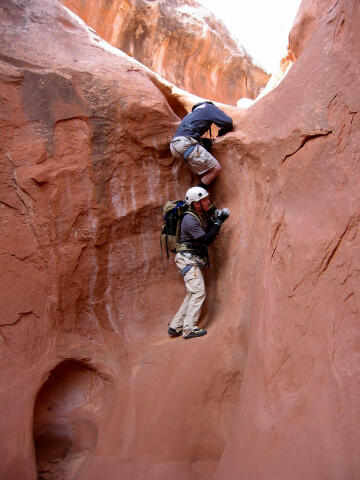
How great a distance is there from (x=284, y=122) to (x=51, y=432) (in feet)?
14.4

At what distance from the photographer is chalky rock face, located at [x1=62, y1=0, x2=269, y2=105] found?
360 inches

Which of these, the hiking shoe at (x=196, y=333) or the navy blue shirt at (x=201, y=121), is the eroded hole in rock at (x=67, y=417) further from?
the navy blue shirt at (x=201, y=121)

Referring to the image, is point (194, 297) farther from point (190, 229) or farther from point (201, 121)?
point (201, 121)

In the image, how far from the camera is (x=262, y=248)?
13.4ft

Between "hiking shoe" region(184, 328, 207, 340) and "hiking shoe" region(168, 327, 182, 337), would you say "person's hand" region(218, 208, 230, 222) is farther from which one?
"hiking shoe" region(168, 327, 182, 337)

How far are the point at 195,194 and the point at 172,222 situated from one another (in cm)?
Result: 46

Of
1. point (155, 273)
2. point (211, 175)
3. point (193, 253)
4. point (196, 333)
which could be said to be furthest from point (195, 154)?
point (196, 333)

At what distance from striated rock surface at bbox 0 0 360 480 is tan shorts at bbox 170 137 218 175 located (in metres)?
0.21

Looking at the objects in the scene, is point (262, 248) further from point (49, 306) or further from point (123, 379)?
point (49, 306)

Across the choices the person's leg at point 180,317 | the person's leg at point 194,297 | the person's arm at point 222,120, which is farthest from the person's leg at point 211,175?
the person's leg at point 180,317

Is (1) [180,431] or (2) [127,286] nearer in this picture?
(1) [180,431]

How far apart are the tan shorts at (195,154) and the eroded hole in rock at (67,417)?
2775 millimetres

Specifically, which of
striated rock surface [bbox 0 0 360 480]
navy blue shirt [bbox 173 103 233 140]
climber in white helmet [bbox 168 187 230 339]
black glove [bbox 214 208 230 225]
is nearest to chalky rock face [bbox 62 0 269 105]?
striated rock surface [bbox 0 0 360 480]

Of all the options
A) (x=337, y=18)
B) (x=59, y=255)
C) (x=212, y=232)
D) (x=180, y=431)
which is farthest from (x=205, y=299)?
(x=337, y=18)
